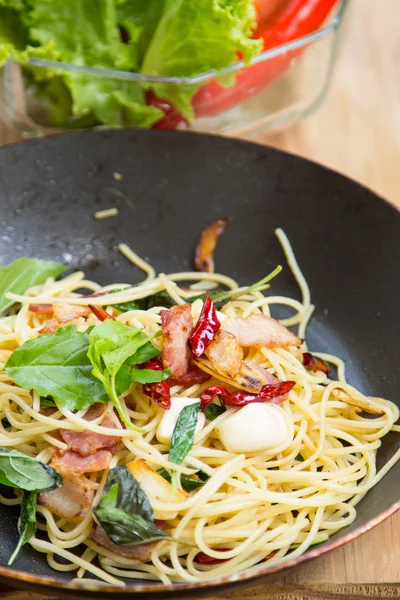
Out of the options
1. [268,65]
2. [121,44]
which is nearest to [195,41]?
[121,44]

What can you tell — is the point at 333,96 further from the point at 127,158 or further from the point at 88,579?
the point at 88,579

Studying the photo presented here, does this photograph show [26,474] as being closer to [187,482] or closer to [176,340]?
[187,482]

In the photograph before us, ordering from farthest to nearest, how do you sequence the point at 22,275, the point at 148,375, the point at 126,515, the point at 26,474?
the point at 22,275 → the point at 148,375 → the point at 26,474 → the point at 126,515

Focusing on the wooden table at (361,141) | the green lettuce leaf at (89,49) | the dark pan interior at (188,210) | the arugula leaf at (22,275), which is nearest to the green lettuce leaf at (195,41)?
the green lettuce leaf at (89,49)

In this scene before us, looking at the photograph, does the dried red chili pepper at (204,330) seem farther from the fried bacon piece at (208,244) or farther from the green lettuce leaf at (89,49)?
the green lettuce leaf at (89,49)

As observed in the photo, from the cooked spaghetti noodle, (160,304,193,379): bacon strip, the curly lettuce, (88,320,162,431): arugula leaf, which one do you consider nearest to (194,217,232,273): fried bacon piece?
the cooked spaghetti noodle

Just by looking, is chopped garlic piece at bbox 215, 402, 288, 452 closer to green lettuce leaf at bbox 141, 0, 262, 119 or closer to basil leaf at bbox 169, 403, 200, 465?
basil leaf at bbox 169, 403, 200, 465
